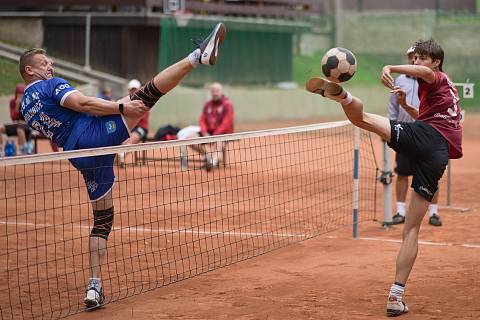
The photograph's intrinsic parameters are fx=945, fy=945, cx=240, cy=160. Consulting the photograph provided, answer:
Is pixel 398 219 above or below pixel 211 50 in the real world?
below

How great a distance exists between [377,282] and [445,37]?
74.4 ft

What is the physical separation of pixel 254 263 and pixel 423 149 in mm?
2575

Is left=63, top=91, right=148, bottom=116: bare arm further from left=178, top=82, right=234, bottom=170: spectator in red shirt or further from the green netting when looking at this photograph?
the green netting

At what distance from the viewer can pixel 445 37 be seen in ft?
97.6

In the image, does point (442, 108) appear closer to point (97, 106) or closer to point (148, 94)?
point (148, 94)

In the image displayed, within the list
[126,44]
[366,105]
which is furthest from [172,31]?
[366,105]

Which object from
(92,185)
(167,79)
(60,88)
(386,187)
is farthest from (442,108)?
(386,187)

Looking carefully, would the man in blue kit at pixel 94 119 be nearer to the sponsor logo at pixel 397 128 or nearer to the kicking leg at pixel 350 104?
the kicking leg at pixel 350 104

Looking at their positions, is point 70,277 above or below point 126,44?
below

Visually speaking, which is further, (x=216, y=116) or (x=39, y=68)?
(x=216, y=116)

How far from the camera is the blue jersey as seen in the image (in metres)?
7.20

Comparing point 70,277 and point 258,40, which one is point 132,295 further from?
point 258,40

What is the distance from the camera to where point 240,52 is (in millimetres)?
30219

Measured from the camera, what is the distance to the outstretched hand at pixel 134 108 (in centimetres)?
714
